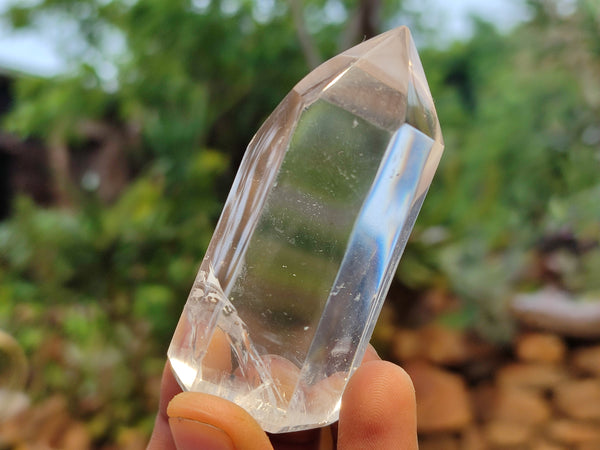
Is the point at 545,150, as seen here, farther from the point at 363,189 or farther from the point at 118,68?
the point at 118,68

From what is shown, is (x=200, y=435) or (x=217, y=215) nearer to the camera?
Result: (x=200, y=435)

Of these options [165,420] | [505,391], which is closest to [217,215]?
[505,391]

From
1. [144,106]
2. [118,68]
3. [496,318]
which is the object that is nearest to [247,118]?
[144,106]

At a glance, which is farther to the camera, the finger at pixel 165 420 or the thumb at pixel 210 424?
the finger at pixel 165 420

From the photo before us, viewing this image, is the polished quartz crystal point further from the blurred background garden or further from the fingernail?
the blurred background garden

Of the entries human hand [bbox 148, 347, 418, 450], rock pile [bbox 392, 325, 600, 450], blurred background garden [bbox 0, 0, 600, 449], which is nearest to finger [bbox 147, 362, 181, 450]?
human hand [bbox 148, 347, 418, 450]

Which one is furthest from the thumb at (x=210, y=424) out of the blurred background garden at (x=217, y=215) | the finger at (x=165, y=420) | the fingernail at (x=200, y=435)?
the blurred background garden at (x=217, y=215)

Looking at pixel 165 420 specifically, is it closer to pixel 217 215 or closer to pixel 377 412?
pixel 377 412

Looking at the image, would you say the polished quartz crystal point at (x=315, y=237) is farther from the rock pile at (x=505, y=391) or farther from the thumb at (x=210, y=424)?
the rock pile at (x=505, y=391)
